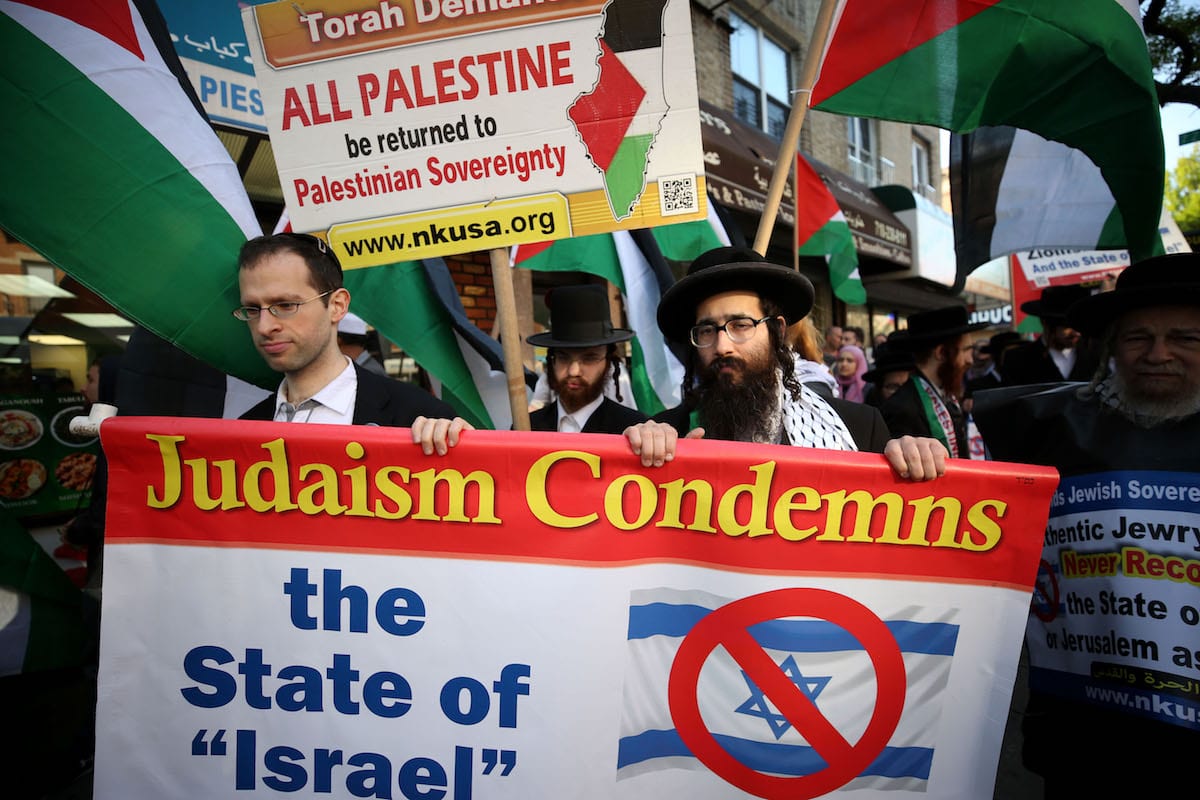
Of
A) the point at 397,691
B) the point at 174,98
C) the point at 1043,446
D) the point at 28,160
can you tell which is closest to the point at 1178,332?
the point at 1043,446

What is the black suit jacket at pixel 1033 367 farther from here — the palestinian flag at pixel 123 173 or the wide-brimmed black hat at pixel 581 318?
the palestinian flag at pixel 123 173

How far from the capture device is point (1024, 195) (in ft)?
11.0

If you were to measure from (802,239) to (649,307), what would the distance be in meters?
2.56

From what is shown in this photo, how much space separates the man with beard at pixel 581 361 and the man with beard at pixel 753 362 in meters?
0.94

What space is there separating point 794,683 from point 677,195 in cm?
148

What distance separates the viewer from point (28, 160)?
77.5 inches

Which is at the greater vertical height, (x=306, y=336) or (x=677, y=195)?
(x=677, y=195)

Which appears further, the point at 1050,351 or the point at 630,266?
the point at 1050,351

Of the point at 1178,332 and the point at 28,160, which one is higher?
the point at 28,160

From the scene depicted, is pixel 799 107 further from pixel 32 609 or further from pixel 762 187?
pixel 762 187

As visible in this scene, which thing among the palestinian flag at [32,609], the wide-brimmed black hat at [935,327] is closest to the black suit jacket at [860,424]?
the palestinian flag at [32,609]

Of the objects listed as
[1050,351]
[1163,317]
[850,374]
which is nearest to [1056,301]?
[1050,351]

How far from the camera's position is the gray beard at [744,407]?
7.02 ft

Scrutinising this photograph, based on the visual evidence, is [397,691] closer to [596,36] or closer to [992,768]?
[992,768]
